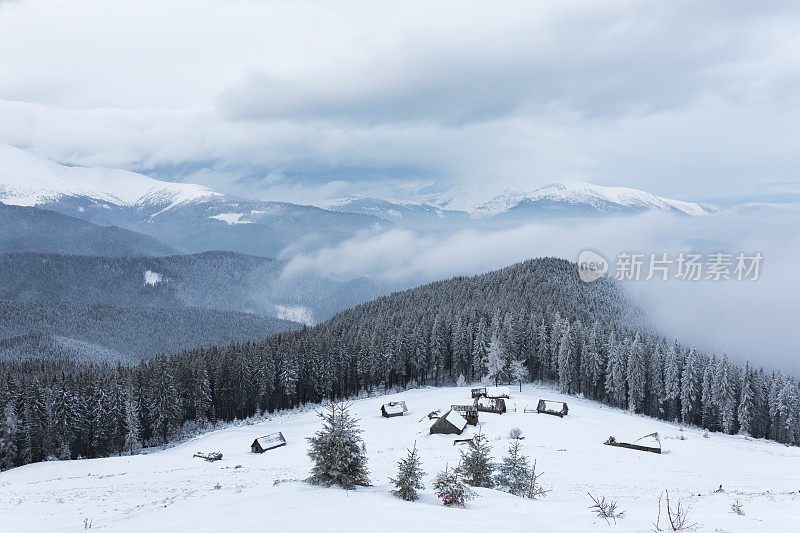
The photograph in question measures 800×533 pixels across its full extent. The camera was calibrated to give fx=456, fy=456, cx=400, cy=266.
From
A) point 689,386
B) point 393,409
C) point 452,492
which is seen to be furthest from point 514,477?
point 689,386

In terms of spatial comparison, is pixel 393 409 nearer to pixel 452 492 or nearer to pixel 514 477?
pixel 514 477

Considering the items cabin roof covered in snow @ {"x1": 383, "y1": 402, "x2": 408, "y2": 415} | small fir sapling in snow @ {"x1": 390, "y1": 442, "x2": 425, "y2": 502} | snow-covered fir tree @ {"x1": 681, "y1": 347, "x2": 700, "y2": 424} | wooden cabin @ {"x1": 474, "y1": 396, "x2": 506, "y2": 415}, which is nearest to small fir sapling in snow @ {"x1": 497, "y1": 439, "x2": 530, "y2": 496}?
small fir sapling in snow @ {"x1": 390, "y1": 442, "x2": 425, "y2": 502}

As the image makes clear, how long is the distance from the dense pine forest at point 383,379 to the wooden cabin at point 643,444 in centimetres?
3805

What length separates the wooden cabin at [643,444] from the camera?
5562 cm

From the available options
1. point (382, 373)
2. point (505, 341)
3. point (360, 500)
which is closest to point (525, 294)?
point (505, 341)

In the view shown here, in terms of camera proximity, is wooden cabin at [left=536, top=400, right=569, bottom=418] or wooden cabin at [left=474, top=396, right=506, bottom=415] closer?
wooden cabin at [left=536, top=400, right=569, bottom=418]

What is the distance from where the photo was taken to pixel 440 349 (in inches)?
4355

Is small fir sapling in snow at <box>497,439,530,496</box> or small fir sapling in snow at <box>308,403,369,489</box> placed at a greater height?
small fir sapling in snow at <box>308,403,369,489</box>

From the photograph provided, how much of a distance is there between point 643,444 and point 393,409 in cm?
3863

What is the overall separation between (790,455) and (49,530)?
75.1 metres

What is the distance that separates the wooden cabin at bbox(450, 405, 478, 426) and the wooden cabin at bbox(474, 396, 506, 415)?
10.3 feet

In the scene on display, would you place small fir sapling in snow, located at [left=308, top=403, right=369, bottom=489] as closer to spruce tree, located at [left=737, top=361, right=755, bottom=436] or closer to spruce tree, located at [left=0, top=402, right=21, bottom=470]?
spruce tree, located at [left=0, top=402, right=21, bottom=470]

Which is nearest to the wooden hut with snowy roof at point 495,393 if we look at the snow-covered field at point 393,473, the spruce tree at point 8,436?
the snow-covered field at point 393,473

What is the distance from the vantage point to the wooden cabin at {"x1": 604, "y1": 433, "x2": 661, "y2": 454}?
5562cm
